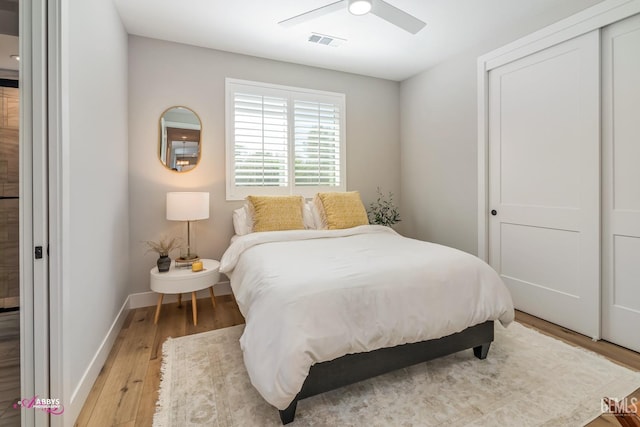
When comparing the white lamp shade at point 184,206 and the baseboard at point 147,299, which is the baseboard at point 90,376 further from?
the white lamp shade at point 184,206

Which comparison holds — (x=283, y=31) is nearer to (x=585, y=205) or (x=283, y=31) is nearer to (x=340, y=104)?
(x=340, y=104)

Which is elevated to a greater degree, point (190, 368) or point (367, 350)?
point (367, 350)

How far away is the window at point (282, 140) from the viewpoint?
3418 millimetres

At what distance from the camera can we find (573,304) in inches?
98.3

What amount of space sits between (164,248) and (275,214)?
1.12 meters

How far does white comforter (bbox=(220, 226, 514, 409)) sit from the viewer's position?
1.41 meters

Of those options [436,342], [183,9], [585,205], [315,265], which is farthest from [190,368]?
[585,205]

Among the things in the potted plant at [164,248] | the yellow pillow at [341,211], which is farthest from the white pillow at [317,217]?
the potted plant at [164,248]

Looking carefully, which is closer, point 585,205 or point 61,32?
point 61,32

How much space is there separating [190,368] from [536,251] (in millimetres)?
2990

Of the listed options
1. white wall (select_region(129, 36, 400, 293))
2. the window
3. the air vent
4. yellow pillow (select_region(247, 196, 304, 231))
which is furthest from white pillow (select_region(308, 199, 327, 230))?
the air vent

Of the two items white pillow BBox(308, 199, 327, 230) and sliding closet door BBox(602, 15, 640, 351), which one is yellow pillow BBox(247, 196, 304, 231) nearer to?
white pillow BBox(308, 199, 327, 230)

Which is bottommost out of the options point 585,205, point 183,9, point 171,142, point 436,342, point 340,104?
point 436,342

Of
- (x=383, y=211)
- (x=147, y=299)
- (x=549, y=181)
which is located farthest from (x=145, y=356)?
(x=549, y=181)
